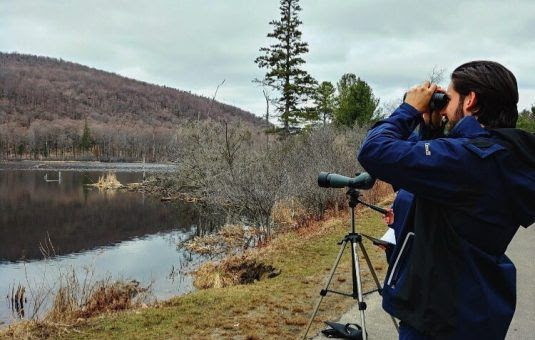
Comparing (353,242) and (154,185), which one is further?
(154,185)

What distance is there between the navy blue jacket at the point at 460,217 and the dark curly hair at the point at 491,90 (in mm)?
91

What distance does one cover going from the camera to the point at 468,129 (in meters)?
1.72

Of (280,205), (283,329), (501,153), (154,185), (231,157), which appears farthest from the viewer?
(154,185)

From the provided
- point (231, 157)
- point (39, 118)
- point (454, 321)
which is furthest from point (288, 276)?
point (39, 118)

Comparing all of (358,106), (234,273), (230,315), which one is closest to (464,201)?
(230,315)

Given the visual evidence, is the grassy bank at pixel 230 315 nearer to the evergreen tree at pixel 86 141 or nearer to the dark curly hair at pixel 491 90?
the dark curly hair at pixel 491 90

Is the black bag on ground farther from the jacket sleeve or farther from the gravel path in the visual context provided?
the jacket sleeve

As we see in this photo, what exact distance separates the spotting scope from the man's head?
3.34 feet

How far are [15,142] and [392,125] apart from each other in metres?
141

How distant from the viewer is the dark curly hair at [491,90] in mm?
1733

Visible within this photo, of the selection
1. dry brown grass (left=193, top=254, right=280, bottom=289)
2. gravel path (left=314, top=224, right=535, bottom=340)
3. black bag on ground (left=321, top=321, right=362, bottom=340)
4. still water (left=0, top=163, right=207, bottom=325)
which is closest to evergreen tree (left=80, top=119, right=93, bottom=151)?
still water (left=0, top=163, right=207, bottom=325)

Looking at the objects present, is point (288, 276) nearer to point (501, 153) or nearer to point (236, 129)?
point (501, 153)

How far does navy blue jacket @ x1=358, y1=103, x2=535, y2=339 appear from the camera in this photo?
1.64m

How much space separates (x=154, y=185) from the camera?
41219mm
